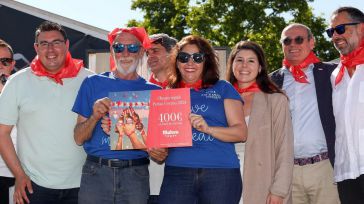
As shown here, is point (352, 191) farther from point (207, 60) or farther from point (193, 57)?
point (193, 57)

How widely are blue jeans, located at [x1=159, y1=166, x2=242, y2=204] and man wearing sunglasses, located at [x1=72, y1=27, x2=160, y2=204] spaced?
31cm

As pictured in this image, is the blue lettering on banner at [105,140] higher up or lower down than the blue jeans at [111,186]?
higher up

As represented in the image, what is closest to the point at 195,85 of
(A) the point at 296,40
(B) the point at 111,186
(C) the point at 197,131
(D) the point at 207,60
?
(D) the point at 207,60

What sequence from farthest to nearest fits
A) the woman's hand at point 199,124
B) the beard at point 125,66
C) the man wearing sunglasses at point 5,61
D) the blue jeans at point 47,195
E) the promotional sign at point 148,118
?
1. the man wearing sunglasses at point 5,61
2. the blue jeans at point 47,195
3. the beard at point 125,66
4. the promotional sign at point 148,118
5. the woman's hand at point 199,124

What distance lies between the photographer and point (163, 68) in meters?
5.64

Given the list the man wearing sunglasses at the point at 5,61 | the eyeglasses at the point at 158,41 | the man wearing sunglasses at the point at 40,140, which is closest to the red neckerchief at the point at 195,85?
the man wearing sunglasses at the point at 40,140

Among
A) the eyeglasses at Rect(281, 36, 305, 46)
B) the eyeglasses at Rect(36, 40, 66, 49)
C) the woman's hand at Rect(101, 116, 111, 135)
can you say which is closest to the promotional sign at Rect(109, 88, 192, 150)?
the woman's hand at Rect(101, 116, 111, 135)

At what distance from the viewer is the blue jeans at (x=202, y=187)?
4059 mm

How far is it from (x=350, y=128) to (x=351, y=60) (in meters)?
0.63

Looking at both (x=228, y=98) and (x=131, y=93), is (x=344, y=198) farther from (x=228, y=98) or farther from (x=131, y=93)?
(x=131, y=93)

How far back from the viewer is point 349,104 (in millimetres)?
4641

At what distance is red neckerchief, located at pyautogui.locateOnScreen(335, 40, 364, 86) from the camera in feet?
15.6

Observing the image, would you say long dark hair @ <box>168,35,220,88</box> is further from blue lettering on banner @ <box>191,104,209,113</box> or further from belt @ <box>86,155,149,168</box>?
belt @ <box>86,155,149,168</box>

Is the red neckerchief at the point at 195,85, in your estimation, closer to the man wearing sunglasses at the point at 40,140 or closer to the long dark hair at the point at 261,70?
the long dark hair at the point at 261,70
